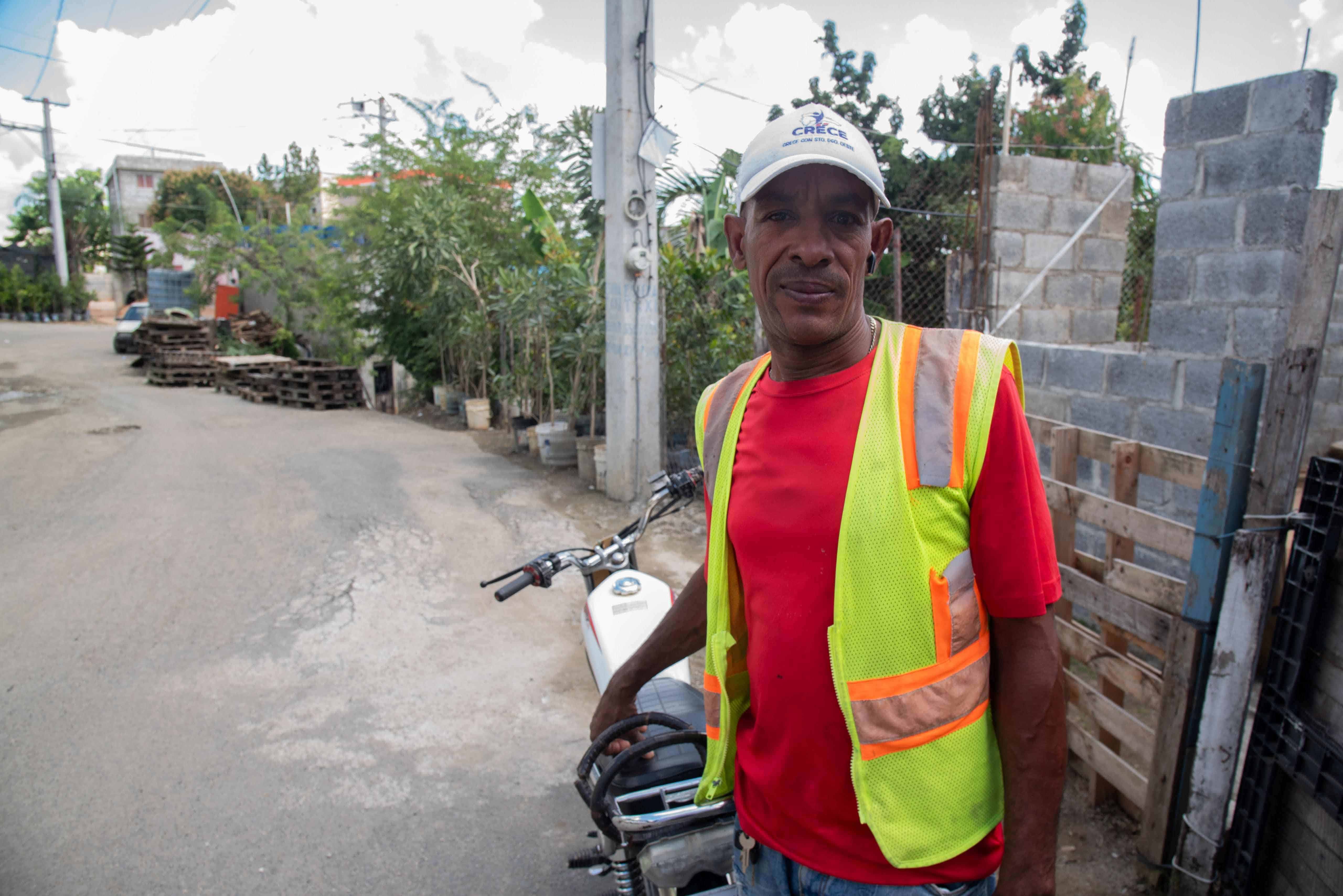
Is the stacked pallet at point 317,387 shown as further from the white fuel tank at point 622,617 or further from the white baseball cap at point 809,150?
the white baseball cap at point 809,150

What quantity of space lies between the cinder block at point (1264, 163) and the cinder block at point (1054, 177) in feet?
5.90

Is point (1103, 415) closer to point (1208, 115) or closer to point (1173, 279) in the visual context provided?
point (1173, 279)

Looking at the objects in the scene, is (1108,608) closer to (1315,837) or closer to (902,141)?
(1315,837)

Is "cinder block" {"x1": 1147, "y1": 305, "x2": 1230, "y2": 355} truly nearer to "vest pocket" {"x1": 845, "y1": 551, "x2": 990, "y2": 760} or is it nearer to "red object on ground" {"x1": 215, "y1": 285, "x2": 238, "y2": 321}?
"vest pocket" {"x1": 845, "y1": 551, "x2": 990, "y2": 760}

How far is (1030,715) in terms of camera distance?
4.13ft

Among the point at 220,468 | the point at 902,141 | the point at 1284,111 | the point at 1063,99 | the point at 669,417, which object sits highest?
the point at 1063,99

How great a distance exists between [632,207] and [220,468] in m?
4.69

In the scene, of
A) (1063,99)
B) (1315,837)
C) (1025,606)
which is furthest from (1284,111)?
(1063,99)

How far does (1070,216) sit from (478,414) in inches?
322

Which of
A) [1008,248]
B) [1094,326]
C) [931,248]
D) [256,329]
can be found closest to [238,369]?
[256,329]

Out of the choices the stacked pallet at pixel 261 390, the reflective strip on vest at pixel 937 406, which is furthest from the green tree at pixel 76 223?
the reflective strip on vest at pixel 937 406

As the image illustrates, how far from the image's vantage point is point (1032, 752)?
4.15 ft

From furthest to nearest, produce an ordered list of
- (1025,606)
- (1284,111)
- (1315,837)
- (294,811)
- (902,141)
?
(902,141)
(1284,111)
(294,811)
(1315,837)
(1025,606)

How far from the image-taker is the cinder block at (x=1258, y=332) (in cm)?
376
